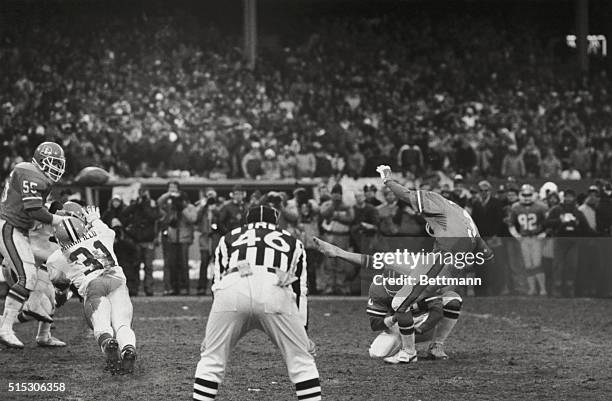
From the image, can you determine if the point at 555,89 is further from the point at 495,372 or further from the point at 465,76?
the point at 495,372

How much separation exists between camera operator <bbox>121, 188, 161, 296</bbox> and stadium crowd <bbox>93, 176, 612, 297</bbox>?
0.02 meters

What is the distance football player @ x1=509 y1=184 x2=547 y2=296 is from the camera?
1648cm

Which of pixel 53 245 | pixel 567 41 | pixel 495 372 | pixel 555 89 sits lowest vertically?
pixel 495 372

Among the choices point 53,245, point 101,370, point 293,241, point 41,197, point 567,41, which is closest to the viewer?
point 293,241

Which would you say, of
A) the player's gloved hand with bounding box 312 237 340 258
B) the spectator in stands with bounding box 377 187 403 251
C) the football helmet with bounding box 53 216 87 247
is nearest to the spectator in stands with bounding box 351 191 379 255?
the spectator in stands with bounding box 377 187 403 251

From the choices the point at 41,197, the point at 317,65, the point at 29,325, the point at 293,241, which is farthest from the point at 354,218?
the point at 317,65

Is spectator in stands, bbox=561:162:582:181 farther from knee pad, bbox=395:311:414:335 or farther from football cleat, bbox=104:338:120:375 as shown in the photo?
football cleat, bbox=104:338:120:375

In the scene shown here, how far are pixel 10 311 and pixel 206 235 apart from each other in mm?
6615

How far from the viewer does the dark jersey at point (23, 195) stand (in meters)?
10.1

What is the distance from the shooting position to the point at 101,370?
9.20 meters

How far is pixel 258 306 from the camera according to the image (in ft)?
21.7

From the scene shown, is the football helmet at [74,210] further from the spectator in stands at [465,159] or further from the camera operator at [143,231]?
the spectator in stands at [465,159]

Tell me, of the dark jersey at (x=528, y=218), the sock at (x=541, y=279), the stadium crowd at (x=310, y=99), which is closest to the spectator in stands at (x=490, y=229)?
the dark jersey at (x=528, y=218)

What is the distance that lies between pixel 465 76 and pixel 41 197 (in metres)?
21.4
